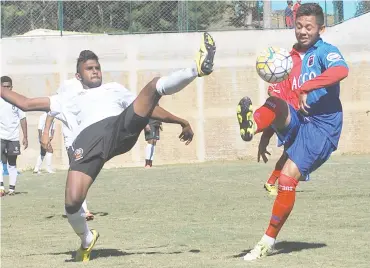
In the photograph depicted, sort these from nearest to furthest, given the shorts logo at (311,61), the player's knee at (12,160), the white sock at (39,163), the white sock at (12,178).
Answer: the shorts logo at (311,61) → the white sock at (12,178) → the player's knee at (12,160) → the white sock at (39,163)

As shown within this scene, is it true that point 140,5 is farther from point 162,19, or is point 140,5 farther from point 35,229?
A: point 35,229

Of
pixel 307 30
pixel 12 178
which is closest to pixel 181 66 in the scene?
pixel 12 178

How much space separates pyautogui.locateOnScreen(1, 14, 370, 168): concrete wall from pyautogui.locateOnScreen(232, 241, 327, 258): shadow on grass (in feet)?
55.0

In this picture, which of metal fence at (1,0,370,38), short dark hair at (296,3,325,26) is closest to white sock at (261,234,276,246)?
short dark hair at (296,3,325,26)

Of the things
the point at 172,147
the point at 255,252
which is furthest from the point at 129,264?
the point at 172,147

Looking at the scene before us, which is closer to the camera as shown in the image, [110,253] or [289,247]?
[289,247]

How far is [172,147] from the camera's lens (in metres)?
25.3

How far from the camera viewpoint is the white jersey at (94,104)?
26.5ft

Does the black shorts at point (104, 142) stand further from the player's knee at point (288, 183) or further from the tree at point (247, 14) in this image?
the tree at point (247, 14)

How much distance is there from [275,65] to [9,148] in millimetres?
10663

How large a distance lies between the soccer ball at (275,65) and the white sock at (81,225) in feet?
6.84

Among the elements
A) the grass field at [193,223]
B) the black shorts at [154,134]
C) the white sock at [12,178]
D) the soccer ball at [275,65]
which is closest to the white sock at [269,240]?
the grass field at [193,223]

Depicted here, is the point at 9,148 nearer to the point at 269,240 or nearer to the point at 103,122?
the point at 103,122

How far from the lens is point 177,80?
7.21 metres
